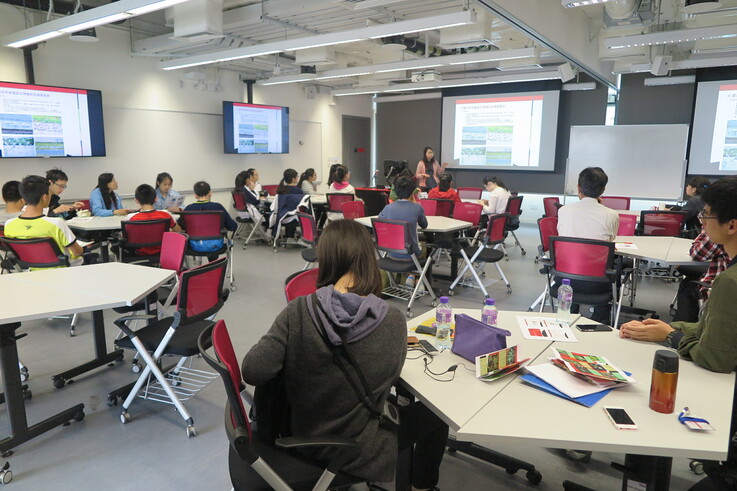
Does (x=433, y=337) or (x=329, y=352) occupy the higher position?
(x=329, y=352)

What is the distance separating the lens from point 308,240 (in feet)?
18.9

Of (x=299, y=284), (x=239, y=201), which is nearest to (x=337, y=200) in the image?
(x=239, y=201)

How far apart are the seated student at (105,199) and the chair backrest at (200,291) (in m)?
3.52

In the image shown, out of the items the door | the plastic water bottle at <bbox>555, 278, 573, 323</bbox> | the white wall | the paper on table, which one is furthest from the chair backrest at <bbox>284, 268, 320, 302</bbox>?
the door

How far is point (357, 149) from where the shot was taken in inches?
520

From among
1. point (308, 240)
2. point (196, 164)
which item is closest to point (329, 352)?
point (308, 240)

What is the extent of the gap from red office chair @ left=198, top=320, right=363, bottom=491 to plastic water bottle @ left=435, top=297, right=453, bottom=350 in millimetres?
706

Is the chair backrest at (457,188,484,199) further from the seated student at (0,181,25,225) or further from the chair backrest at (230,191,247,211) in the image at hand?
the seated student at (0,181,25,225)

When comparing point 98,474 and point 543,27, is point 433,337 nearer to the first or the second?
point 98,474

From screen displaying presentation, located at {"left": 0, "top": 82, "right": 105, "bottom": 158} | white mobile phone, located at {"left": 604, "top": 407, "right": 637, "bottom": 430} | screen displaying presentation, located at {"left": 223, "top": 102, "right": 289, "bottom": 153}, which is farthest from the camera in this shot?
screen displaying presentation, located at {"left": 223, "top": 102, "right": 289, "bottom": 153}

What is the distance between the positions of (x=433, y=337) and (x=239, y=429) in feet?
3.32

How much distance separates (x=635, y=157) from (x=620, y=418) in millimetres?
9618

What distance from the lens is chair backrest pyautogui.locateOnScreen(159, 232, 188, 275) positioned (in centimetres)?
362

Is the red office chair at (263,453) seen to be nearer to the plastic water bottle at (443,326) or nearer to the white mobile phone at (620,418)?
the plastic water bottle at (443,326)
